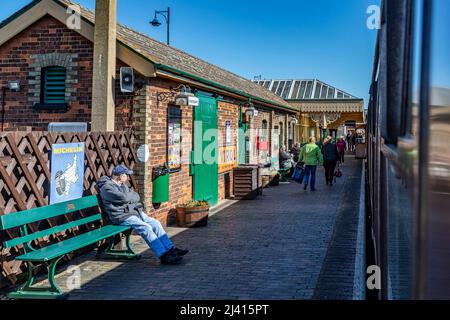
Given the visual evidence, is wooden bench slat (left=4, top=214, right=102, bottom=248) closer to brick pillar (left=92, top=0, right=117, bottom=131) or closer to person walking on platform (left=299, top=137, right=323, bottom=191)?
brick pillar (left=92, top=0, right=117, bottom=131)

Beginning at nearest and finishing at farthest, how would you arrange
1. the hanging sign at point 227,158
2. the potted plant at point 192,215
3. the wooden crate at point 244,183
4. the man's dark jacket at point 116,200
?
the man's dark jacket at point 116,200
the potted plant at point 192,215
the hanging sign at point 227,158
the wooden crate at point 244,183

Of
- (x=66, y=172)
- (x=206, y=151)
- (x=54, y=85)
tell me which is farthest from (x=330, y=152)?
(x=66, y=172)

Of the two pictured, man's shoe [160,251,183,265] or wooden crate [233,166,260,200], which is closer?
man's shoe [160,251,183,265]

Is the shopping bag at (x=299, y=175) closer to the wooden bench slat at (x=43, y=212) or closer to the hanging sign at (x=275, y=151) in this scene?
the hanging sign at (x=275, y=151)

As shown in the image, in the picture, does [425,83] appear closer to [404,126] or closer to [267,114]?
[404,126]

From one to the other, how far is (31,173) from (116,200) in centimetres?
127

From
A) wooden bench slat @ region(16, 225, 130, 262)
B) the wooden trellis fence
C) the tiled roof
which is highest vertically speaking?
the tiled roof

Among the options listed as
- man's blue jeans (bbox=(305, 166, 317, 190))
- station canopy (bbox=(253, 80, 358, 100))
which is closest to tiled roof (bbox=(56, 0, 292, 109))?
man's blue jeans (bbox=(305, 166, 317, 190))

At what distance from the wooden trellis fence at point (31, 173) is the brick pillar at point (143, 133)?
2.84ft

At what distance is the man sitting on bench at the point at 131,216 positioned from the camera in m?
6.41

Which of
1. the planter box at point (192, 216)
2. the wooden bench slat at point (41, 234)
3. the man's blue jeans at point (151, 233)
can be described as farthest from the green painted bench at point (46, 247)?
the planter box at point (192, 216)

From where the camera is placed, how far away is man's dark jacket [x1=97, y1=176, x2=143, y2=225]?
6555 millimetres

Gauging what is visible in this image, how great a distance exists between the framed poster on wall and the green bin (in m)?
0.66

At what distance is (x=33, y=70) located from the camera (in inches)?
342
